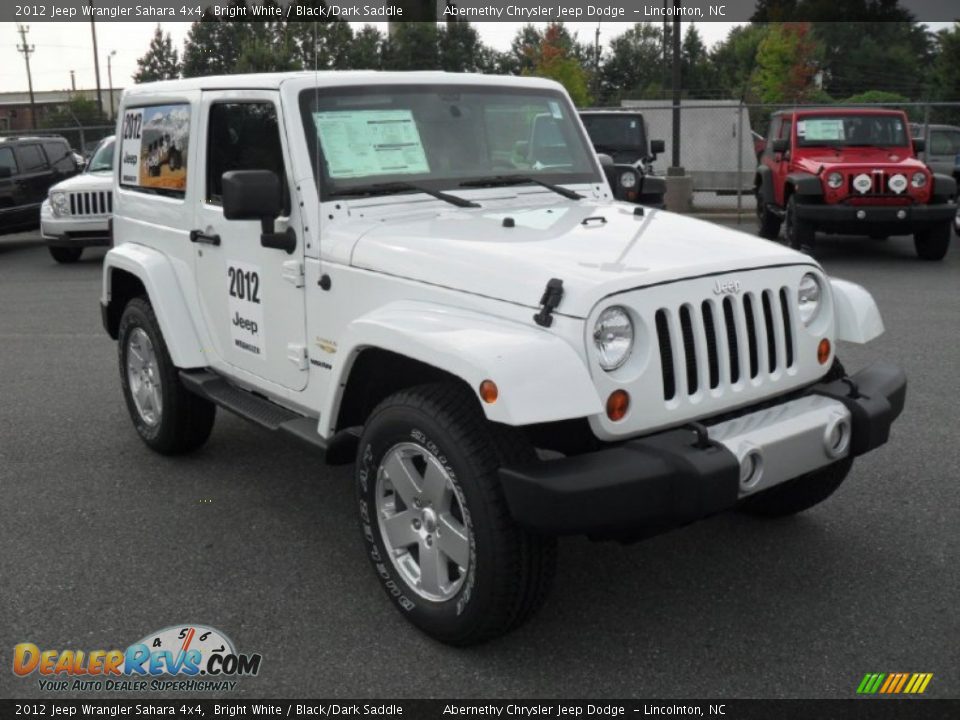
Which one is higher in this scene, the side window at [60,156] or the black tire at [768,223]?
the side window at [60,156]

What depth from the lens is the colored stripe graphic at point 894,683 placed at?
3.25 m

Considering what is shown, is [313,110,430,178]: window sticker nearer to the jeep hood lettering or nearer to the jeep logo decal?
the jeep hood lettering

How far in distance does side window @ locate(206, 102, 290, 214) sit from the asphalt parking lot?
1483 mm

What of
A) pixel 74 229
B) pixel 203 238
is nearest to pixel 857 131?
pixel 74 229

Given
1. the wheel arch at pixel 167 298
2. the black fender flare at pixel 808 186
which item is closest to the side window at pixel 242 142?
the wheel arch at pixel 167 298

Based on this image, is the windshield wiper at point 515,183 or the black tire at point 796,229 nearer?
the windshield wiper at point 515,183

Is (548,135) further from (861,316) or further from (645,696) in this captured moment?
(645,696)

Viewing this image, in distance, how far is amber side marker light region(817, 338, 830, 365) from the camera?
3830mm

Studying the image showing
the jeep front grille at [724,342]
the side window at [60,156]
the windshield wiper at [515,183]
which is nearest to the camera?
the jeep front grille at [724,342]

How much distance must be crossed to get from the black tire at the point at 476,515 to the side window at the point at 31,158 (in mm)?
14896

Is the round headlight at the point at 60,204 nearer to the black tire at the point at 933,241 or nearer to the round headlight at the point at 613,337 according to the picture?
the black tire at the point at 933,241

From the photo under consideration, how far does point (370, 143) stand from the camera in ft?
14.4

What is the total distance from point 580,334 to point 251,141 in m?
2.15

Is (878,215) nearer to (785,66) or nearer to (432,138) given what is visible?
(432,138)
